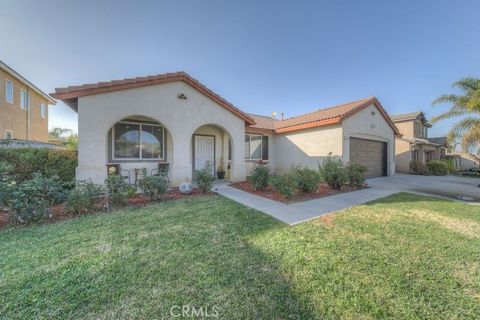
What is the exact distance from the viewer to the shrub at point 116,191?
6.13m

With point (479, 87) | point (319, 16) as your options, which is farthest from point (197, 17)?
point (479, 87)

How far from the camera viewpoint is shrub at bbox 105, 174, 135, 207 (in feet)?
20.1

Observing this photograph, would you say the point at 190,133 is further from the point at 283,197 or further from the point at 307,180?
the point at 307,180

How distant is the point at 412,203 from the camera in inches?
278

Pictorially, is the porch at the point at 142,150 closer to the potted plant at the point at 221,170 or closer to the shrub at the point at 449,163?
the potted plant at the point at 221,170

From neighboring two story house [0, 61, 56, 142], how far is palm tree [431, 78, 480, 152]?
28134 mm

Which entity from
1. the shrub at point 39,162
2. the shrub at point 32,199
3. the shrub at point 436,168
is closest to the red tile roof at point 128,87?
the shrub at point 39,162

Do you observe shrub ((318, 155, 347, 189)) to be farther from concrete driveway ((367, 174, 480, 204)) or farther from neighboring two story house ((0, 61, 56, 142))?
neighboring two story house ((0, 61, 56, 142))

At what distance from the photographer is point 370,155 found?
13758 millimetres

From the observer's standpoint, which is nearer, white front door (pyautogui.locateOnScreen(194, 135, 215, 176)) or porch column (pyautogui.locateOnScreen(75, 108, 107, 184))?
porch column (pyautogui.locateOnScreen(75, 108, 107, 184))

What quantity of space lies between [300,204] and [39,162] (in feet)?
32.2

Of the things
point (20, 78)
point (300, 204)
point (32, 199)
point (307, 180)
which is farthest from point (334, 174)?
point (20, 78)

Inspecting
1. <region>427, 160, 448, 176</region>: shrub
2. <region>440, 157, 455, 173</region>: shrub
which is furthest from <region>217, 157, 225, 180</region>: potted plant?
<region>440, 157, 455, 173</region>: shrub

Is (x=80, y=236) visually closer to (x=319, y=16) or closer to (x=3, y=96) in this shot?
(x=319, y=16)
